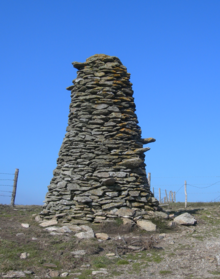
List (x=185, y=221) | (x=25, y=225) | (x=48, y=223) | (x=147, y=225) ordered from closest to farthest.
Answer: (x=147, y=225) → (x=25, y=225) → (x=48, y=223) → (x=185, y=221)

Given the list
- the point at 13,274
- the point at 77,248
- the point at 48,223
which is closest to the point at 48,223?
the point at 48,223

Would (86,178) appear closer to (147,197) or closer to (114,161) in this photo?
(114,161)

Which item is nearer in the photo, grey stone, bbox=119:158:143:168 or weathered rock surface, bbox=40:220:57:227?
weathered rock surface, bbox=40:220:57:227

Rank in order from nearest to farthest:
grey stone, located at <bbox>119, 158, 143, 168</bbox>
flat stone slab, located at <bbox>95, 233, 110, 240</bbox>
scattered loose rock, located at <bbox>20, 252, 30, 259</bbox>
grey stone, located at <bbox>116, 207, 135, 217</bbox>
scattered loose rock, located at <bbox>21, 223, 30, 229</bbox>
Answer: scattered loose rock, located at <bbox>20, 252, 30, 259</bbox> < flat stone slab, located at <bbox>95, 233, 110, 240</bbox> < scattered loose rock, located at <bbox>21, 223, 30, 229</bbox> < grey stone, located at <bbox>116, 207, 135, 217</bbox> < grey stone, located at <bbox>119, 158, 143, 168</bbox>

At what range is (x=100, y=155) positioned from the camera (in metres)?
9.89

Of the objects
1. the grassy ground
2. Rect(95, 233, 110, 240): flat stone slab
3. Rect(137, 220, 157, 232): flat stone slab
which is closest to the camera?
the grassy ground

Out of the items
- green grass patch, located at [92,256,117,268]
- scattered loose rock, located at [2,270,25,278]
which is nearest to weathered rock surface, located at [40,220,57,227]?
green grass patch, located at [92,256,117,268]

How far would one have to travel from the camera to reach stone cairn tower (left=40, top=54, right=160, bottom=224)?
9.30m

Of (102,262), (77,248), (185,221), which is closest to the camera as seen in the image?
(102,262)

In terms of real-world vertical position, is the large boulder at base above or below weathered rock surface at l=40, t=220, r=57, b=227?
above

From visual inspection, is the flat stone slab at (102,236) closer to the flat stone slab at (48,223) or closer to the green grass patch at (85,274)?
the flat stone slab at (48,223)

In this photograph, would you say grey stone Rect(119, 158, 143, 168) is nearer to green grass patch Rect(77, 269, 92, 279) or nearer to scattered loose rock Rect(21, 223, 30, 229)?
scattered loose rock Rect(21, 223, 30, 229)

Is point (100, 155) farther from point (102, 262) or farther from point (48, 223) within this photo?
point (102, 262)

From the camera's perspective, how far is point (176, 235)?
831 cm
